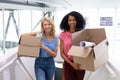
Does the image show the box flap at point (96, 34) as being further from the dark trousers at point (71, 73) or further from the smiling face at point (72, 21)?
the dark trousers at point (71, 73)

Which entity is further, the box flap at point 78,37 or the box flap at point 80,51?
the box flap at point 78,37

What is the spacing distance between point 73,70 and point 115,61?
549 mm

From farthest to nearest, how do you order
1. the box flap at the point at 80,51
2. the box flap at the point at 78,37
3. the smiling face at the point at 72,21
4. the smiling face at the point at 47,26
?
the smiling face at the point at 47,26 < the smiling face at the point at 72,21 < the box flap at the point at 78,37 < the box flap at the point at 80,51

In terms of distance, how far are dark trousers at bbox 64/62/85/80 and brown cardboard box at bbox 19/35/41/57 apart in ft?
1.32

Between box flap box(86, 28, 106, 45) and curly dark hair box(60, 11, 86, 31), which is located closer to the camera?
box flap box(86, 28, 106, 45)

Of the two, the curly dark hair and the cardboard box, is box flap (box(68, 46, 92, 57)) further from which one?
the curly dark hair

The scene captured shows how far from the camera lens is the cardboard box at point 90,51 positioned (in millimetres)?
1825

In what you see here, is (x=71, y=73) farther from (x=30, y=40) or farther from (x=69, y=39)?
(x=30, y=40)

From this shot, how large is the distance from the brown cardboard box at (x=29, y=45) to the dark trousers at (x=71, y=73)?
1.32 feet

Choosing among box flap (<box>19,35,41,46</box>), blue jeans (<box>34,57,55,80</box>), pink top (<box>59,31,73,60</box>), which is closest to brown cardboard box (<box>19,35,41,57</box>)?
box flap (<box>19,35,41,46</box>)

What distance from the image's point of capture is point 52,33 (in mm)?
2443

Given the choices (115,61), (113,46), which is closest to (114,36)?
(113,46)

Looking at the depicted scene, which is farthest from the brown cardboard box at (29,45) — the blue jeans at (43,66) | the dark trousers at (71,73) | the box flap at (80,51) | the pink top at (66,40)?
the box flap at (80,51)

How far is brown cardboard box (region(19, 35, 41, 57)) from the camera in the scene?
2307 mm
